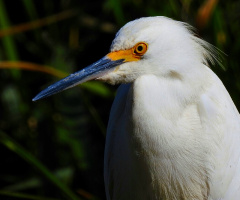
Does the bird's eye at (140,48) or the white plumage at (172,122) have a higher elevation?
the bird's eye at (140,48)

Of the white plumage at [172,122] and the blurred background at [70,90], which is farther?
the blurred background at [70,90]

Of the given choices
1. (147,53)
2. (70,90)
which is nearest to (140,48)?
(147,53)

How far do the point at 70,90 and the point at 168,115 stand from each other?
130 cm

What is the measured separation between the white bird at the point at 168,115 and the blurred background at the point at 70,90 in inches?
23.3

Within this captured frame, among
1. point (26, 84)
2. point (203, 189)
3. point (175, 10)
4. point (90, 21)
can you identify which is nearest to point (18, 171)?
point (26, 84)

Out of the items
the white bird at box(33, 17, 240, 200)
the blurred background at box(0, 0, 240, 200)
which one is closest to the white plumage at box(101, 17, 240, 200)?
the white bird at box(33, 17, 240, 200)

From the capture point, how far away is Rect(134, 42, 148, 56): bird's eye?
2.10 metres

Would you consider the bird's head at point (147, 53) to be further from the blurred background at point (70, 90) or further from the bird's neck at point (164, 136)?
the blurred background at point (70, 90)

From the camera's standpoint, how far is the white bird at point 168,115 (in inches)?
83.7

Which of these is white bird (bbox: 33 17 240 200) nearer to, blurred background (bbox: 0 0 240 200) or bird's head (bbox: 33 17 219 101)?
bird's head (bbox: 33 17 219 101)

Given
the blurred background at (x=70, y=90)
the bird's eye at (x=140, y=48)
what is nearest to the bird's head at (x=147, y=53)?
the bird's eye at (x=140, y=48)

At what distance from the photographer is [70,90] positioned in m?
3.40

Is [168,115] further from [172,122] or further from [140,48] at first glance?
[140,48]

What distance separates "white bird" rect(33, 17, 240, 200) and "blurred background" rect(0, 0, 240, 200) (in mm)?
593
